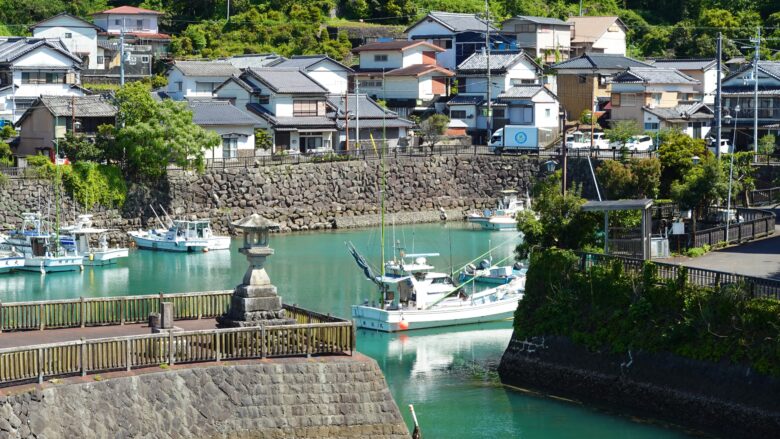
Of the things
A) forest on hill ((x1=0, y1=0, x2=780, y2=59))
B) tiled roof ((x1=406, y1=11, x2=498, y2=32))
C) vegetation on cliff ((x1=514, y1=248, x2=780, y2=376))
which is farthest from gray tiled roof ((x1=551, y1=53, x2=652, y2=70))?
vegetation on cliff ((x1=514, y1=248, x2=780, y2=376))

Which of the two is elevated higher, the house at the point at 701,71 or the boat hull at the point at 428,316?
the house at the point at 701,71

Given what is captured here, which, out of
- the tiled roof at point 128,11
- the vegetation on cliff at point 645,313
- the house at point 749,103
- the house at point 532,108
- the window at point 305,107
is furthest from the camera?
the tiled roof at point 128,11

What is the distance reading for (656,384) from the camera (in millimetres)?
26469

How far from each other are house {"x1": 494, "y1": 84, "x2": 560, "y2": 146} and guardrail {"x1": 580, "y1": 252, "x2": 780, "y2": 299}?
41528 millimetres

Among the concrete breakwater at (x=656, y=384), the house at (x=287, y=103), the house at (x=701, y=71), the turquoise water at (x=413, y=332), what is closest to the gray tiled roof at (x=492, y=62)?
the house at (x=701, y=71)

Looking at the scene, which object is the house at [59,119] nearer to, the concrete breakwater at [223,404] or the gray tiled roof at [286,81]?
the gray tiled roof at [286,81]

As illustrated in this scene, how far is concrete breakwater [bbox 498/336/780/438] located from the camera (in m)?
24.4

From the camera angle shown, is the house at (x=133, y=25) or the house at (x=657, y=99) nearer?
the house at (x=657, y=99)

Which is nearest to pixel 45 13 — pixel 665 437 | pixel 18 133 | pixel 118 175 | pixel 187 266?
pixel 18 133

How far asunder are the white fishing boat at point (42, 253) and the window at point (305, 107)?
18.9m

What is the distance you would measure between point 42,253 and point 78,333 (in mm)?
24247

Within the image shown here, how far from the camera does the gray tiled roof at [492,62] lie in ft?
243

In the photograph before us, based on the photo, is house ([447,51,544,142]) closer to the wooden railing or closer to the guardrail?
the guardrail

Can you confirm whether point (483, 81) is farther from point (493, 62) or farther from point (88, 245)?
point (88, 245)
